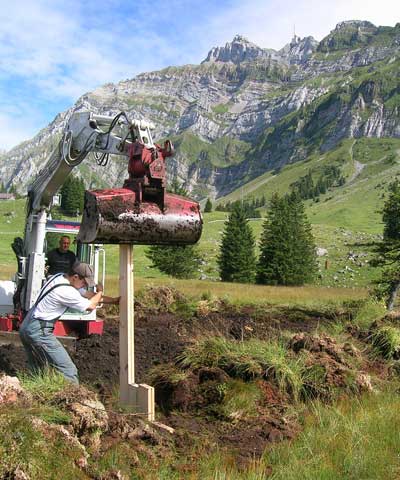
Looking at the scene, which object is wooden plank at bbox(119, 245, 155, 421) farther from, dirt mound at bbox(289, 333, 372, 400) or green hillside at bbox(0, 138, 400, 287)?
green hillside at bbox(0, 138, 400, 287)

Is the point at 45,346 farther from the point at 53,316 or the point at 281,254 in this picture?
the point at 281,254

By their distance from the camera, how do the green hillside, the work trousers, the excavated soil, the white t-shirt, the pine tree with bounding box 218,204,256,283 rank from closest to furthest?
the excavated soil < the white t-shirt < the work trousers < the pine tree with bounding box 218,204,256,283 < the green hillside

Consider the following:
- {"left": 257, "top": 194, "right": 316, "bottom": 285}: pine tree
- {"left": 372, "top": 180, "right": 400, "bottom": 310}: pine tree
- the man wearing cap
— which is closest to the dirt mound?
the man wearing cap

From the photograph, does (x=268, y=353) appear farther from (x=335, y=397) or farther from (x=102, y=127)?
(x=102, y=127)

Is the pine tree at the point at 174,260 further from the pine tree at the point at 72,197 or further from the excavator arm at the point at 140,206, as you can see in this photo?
the pine tree at the point at 72,197

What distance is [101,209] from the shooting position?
6098mm

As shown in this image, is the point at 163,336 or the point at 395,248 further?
the point at 395,248

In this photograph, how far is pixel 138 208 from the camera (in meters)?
6.35

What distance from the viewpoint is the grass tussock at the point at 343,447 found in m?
4.70

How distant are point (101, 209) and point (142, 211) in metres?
0.50

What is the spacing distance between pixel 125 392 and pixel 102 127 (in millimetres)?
4800

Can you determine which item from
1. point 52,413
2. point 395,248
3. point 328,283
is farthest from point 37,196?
point 328,283

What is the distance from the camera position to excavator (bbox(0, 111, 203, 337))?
626 cm

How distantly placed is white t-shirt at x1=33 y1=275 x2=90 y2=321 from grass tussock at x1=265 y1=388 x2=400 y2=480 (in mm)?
2950
